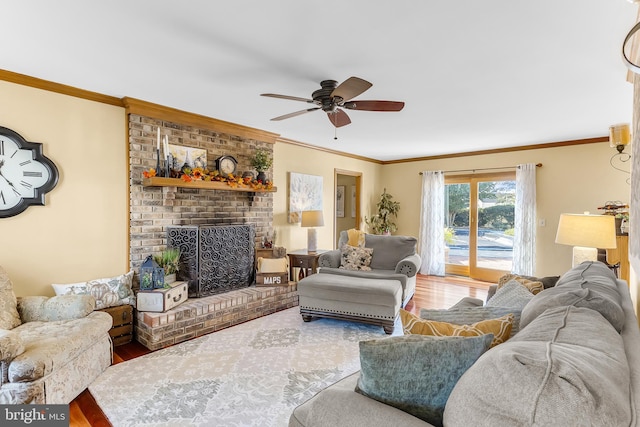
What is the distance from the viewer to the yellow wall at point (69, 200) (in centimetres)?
269

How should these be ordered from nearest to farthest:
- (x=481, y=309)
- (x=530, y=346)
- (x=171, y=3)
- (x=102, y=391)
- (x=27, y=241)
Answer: (x=530, y=346), (x=481, y=309), (x=171, y=3), (x=102, y=391), (x=27, y=241)

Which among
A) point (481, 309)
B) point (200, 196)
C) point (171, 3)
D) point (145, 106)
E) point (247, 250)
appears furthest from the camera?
point (247, 250)

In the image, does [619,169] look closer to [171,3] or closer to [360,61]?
[360,61]

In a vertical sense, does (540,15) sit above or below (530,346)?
above

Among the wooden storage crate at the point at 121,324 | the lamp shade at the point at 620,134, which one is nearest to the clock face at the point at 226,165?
the wooden storage crate at the point at 121,324

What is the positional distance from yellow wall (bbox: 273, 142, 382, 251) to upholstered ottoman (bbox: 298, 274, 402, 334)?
1.50 m

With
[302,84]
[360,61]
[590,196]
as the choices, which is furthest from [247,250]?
[590,196]

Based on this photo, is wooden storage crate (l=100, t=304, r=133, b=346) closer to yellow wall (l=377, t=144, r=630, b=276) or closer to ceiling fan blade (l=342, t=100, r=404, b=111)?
ceiling fan blade (l=342, t=100, r=404, b=111)

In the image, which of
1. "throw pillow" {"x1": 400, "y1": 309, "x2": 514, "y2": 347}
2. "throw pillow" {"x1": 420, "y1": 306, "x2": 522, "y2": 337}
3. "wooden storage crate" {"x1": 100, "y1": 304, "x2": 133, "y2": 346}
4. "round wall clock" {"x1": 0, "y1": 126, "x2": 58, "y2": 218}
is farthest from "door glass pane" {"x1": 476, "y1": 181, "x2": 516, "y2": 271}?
"round wall clock" {"x1": 0, "y1": 126, "x2": 58, "y2": 218}

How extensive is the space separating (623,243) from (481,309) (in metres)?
3.20

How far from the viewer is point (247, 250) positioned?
13.6 feet

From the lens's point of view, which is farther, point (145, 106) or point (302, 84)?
point (145, 106)

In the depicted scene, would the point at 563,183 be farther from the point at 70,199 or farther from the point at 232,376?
the point at 70,199

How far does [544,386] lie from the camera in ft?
2.17
